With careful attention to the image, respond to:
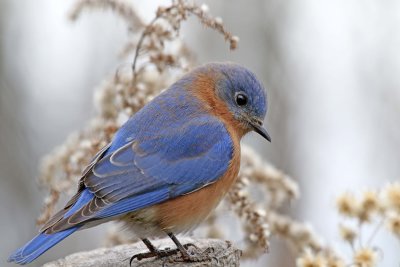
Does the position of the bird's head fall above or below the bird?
above

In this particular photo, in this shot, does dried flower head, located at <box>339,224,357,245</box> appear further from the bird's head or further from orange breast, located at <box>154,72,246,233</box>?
the bird's head

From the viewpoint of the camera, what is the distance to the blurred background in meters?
7.41

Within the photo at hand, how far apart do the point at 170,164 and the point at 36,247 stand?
91 cm

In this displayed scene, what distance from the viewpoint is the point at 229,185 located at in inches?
192

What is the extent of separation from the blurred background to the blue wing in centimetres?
244

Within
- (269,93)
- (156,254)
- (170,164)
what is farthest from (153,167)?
(269,93)

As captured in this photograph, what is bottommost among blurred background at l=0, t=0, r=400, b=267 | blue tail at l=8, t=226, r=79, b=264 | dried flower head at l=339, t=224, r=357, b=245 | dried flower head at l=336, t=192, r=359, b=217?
blue tail at l=8, t=226, r=79, b=264

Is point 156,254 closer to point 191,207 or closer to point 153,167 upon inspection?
point 191,207

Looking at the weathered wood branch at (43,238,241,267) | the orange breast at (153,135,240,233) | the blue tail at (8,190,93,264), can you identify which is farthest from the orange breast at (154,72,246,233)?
the blue tail at (8,190,93,264)

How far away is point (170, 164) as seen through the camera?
489 centimetres

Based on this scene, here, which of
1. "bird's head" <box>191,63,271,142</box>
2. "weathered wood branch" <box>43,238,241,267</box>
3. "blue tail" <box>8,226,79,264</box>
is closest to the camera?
"blue tail" <box>8,226,79,264</box>

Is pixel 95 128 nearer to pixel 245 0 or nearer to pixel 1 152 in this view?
pixel 1 152

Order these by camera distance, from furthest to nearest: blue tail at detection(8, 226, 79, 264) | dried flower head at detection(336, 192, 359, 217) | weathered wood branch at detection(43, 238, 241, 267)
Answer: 1. weathered wood branch at detection(43, 238, 241, 267)
2. dried flower head at detection(336, 192, 359, 217)
3. blue tail at detection(8, 226, 79, 264)

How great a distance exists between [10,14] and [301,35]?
2.43 m
